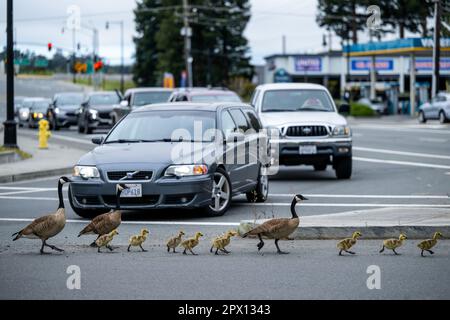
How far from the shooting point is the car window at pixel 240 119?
1568cm

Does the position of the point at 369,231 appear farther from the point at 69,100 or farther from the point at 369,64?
the point at 369,64

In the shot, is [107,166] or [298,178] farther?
[298,178]

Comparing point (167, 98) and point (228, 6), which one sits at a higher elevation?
point (228, 6)

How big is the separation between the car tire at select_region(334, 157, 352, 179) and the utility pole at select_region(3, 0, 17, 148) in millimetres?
10501

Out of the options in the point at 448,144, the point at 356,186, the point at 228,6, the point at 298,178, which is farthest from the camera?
the point at 228,6

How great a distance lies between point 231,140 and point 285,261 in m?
5.05

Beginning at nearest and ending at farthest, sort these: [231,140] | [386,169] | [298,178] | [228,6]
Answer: [231,140] < [298,178] < [386,169] < [228,6]

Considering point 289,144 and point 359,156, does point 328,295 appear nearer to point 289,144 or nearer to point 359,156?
point 289,144

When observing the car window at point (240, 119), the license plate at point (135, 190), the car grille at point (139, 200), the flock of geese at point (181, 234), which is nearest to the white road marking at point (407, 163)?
the car window at point (240, 119)

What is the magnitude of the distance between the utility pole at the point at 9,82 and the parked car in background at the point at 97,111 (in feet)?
45.2

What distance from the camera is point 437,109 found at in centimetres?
5191

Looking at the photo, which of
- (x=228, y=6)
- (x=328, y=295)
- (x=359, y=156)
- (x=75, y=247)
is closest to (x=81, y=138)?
(x=359, y=156)

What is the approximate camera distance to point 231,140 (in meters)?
14.7

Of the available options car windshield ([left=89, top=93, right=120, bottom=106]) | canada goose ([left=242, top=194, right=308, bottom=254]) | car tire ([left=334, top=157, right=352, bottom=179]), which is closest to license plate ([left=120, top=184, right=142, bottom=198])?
canada goose ([left=242, top=194, right=308, bottom=254])
